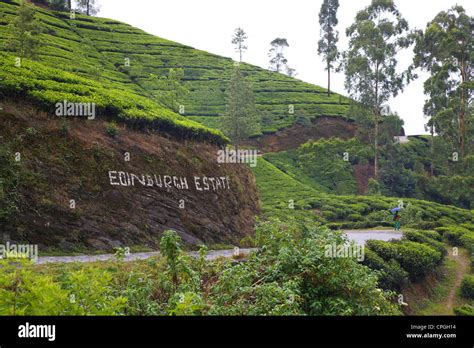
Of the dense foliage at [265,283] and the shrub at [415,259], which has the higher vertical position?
Result: the dense foliage at [265,283]

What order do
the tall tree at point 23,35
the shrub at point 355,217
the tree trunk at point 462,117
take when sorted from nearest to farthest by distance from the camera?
1. the tall tree at point 23,35
2. the shrub at point 355,217
3. the tree trunk at point 462,117

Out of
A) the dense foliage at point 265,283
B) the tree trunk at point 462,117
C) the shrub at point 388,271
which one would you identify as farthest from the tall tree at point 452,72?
the dense foliage at point 265,283

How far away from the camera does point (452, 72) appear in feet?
134

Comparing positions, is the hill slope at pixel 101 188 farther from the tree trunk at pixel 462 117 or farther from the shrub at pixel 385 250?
the tree trunk at pixel 462 117

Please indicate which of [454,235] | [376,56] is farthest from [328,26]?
[454,235]

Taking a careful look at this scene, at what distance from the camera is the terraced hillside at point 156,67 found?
4034 centimetres

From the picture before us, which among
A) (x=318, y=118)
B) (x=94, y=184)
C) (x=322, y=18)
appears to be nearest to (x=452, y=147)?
(x=318, y=118)

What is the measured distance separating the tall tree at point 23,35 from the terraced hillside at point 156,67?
3442 mm

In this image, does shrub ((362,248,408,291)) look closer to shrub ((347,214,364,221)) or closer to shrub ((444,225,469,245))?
shrub ((444,225,469,245))

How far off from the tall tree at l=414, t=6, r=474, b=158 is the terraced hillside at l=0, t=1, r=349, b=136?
1638cm

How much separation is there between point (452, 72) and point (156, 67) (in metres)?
32.9

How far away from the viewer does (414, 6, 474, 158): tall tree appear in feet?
130

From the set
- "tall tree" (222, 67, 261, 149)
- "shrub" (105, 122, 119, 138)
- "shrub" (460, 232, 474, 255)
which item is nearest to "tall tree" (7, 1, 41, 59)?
"shrub" (105, 122, 119, 138)
